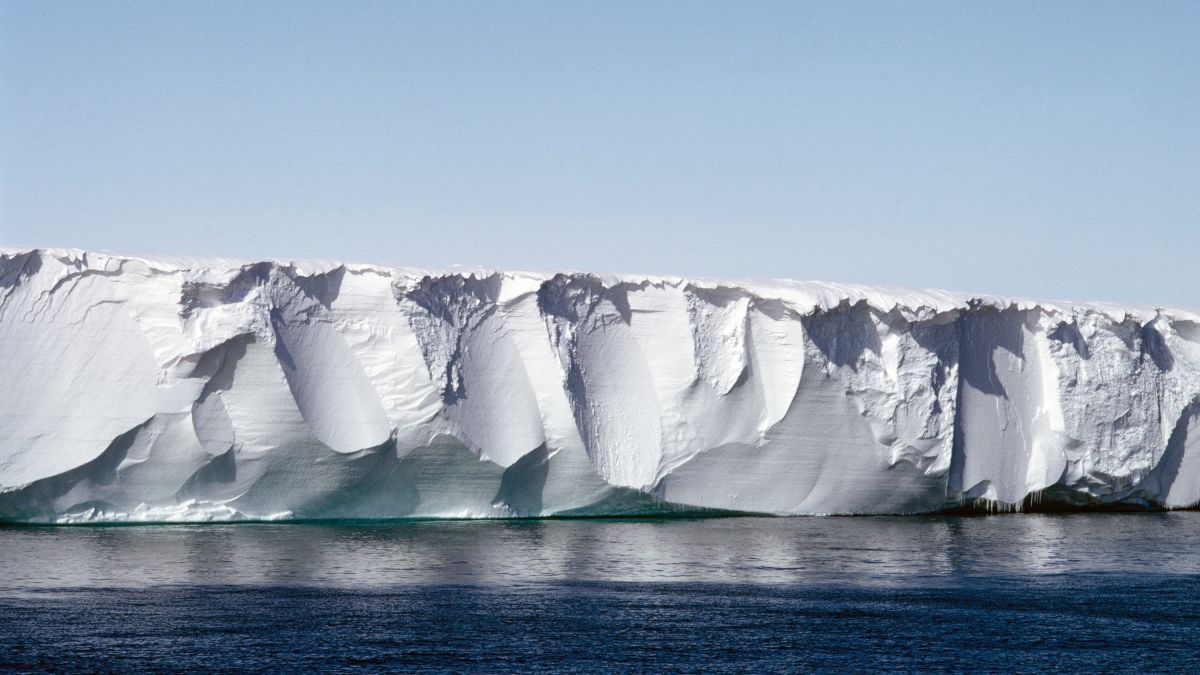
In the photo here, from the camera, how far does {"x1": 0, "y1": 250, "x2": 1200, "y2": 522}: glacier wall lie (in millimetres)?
10758

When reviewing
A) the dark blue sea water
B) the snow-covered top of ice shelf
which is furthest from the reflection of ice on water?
the snow-covered top of ice shelf

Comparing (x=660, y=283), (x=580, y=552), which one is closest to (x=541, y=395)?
(x=660, y=283)

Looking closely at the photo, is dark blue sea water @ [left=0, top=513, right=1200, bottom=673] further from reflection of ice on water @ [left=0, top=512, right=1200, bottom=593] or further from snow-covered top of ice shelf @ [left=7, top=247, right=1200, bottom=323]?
snow-covered top of ice shelf @ [left=7, top=247, right=1200, bottom=323]

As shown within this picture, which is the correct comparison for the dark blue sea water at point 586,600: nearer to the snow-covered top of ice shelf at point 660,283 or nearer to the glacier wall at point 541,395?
the glacier wall at point 541,395

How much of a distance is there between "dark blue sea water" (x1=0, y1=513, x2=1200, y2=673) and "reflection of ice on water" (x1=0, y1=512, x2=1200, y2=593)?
0.03m

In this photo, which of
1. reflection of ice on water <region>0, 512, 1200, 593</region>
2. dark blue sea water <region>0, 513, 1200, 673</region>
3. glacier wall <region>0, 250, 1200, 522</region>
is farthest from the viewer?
glacier wall <region>0, 250, 1200, 522</region>

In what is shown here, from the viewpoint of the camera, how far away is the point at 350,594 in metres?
7.45

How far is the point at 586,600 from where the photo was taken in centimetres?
742

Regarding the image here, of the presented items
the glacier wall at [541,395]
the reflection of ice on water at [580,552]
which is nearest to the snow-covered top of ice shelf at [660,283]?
the glacier wall at [541,395]

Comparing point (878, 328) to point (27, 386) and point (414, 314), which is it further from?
point (27, 386)

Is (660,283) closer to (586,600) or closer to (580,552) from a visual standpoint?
(580,552)

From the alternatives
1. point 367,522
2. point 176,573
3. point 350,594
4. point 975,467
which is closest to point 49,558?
point 176,573

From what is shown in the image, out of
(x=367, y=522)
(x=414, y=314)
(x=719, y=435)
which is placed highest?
(x=414, y=314)

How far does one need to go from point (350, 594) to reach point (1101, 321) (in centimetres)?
897
